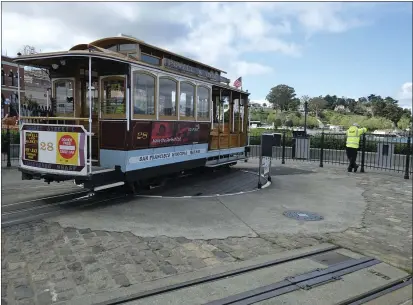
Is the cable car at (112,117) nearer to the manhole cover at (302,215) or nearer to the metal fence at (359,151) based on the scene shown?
the manhole cover at (302,215)

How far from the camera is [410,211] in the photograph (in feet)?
27.4

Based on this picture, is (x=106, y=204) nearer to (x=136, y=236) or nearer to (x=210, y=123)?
(x=136, y=236)

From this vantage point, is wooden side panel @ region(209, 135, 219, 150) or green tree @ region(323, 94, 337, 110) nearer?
wooden side panel @ region(209, 135, 219, 150)

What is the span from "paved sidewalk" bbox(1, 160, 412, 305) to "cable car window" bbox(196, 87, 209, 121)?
2992 mm

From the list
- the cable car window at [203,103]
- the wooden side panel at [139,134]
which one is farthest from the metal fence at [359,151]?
the wooden side panel at [139,134]

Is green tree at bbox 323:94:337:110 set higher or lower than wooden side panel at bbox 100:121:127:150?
higher

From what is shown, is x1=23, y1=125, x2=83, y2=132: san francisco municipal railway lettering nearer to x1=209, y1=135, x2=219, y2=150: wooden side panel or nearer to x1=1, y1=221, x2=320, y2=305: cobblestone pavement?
x1=1, y1=221, x2=320, y2=305: cobblestone pavement

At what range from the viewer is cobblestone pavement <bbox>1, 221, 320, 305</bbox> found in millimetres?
4031

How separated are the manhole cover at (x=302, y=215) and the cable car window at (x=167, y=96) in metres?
3.84

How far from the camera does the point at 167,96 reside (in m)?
9.20

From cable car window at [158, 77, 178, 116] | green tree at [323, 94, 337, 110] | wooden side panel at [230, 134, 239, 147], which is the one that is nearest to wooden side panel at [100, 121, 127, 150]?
cable car window at [158, 77, 178, 116]

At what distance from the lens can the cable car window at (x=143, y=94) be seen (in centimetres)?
809

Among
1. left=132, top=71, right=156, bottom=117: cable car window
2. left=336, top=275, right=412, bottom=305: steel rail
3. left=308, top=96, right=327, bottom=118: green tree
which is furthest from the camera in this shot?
left=308, top=96, right=327, bottom=118: green tree

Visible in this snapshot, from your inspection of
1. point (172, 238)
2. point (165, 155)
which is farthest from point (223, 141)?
point (172, 238)
